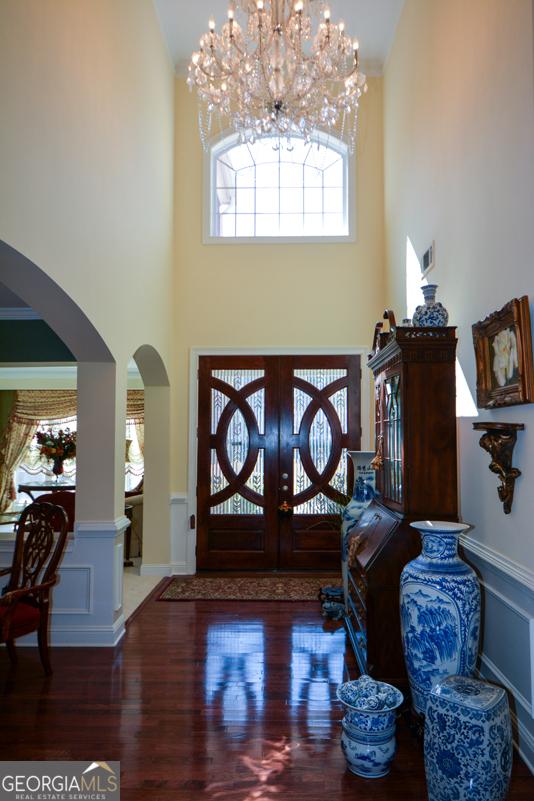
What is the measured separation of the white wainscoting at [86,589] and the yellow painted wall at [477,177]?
247cm

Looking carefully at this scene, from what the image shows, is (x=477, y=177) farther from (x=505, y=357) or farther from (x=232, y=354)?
(x=232, y=354)

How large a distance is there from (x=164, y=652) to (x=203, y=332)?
11.4ft

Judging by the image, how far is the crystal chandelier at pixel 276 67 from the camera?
4066mm

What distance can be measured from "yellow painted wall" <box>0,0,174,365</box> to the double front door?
975 millimetres

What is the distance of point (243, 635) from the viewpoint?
13.8ft

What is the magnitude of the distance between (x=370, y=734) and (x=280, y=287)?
4.71 metres

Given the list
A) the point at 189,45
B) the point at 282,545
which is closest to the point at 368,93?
the point at 189,45

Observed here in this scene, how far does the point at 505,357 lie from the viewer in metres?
2.77

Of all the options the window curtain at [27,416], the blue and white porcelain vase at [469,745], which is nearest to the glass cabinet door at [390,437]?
the blue and white porcelain vase at [469,745]

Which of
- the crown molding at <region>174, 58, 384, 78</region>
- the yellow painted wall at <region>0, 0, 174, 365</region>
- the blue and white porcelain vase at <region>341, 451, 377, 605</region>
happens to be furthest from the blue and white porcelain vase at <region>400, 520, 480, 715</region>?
the crown molding at <region>174, 58, 384, 78</region>

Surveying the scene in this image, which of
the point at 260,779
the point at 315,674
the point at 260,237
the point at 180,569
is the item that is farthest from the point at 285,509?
the point at 260,779

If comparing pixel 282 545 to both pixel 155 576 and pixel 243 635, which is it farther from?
pixel 243 635

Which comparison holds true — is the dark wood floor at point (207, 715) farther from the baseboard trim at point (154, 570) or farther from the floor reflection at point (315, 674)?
the baseboard trim at point (154, 570)

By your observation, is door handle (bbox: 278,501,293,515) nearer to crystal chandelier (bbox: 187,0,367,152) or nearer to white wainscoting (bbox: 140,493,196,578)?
white wainscoting (bbox: 140,493,196,578)
